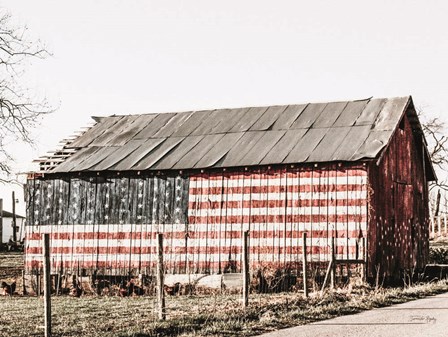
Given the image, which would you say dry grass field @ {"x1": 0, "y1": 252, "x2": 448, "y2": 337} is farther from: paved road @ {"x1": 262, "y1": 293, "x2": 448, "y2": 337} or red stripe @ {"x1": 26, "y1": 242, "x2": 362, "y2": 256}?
red stripe @ {"x1": 26, "y1": 242, "x2": 362, "y2": 256}

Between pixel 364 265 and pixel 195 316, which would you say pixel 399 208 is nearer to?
pixel 364 265

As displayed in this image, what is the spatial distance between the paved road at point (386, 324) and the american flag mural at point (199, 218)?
8.60 meters

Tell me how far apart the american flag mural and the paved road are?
28.2 ft

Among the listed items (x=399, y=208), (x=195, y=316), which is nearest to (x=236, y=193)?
(x=399, y=208)

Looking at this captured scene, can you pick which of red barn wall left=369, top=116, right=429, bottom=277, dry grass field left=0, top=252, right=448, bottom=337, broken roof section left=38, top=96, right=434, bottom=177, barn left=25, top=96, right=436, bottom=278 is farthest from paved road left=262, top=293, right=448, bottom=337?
broken roof section left=38, top=96, right=434, bottom=177

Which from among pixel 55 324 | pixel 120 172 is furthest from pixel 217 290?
pixel 55 324

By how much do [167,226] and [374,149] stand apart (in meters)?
7.41

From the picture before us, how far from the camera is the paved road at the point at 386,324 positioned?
12.6 metres

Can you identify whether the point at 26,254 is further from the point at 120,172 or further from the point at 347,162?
the point at 347,162

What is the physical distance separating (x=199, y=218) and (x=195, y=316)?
12313 mm

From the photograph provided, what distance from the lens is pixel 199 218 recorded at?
27.1 m

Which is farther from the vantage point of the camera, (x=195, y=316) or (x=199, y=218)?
(x=199, y=218)

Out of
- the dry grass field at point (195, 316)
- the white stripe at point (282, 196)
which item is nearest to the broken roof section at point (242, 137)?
the white stripe at point (282, 196)

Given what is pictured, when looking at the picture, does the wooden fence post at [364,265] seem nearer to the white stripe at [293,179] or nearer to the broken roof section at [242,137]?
the white stripe at [293,179]
